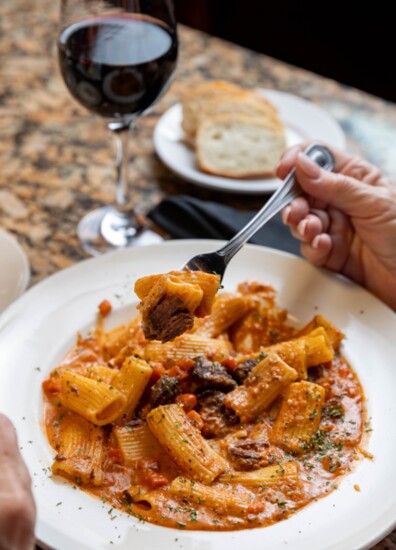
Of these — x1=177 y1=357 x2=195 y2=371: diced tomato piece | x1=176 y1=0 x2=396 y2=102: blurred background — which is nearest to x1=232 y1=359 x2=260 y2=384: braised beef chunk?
x1=177 y1=357 x2=195 y2=371: diced tomato piece

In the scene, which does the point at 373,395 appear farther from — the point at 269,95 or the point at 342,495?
the point at 269,95

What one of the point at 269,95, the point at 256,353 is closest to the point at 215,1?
the point at 269,95

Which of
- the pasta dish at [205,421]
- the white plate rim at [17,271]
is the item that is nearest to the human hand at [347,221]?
the pasta dish at [205,421]

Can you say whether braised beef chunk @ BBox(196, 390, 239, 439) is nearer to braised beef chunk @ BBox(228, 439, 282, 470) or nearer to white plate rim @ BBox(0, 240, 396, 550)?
braised beef chunk @ BBox(228, 439, 282, 470)

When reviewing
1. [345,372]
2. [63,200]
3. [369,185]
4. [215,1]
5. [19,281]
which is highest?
[369,185]

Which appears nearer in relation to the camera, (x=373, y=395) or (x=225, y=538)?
(x=225, y=538)

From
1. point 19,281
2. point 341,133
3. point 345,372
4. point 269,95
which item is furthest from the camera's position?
point 269,95

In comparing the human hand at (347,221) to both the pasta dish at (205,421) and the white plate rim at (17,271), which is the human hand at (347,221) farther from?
the white plate rim at (17,271)
